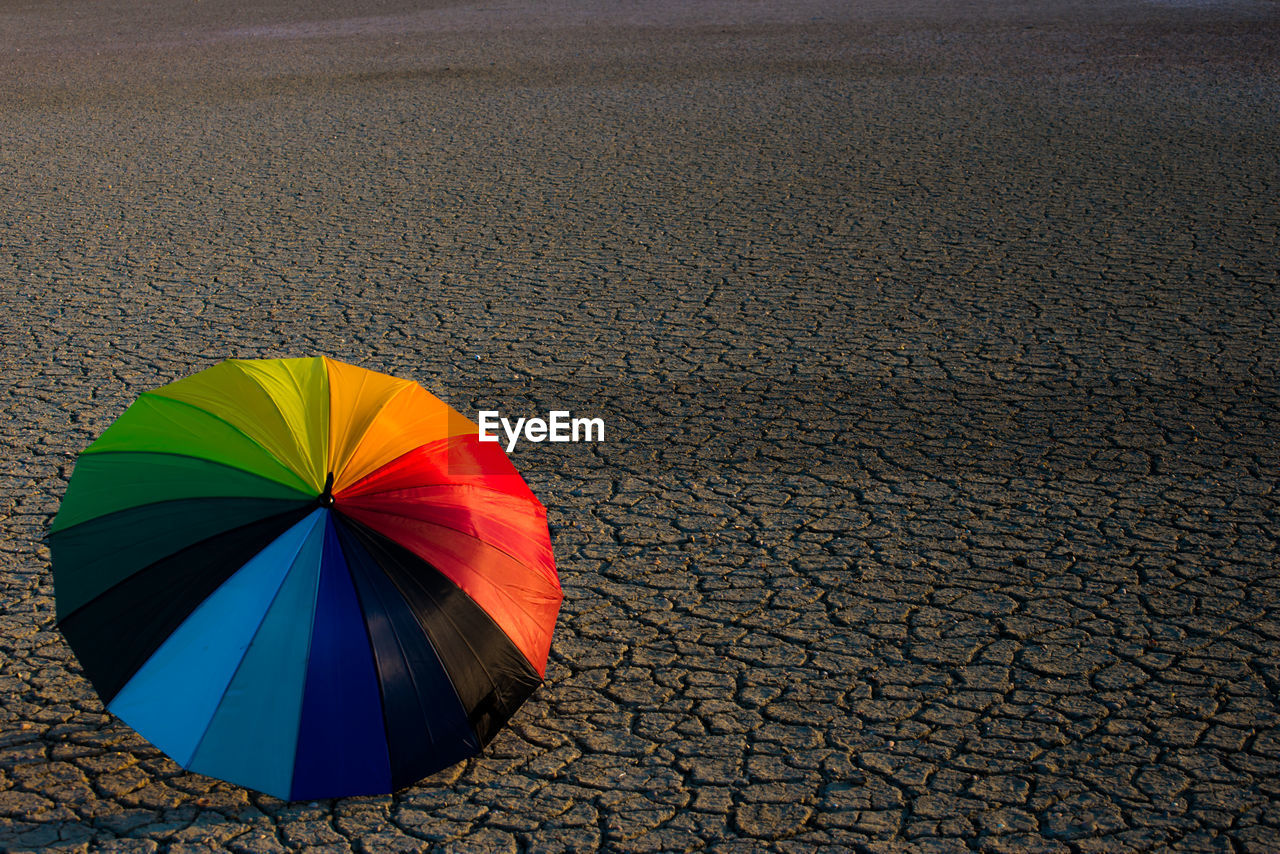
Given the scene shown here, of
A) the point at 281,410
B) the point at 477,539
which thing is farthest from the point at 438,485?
the point at 281,410

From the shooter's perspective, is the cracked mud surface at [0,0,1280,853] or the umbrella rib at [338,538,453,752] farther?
the cracked mud surface at [0,0,1280,853]

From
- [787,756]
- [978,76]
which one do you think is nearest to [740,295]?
[787,756]

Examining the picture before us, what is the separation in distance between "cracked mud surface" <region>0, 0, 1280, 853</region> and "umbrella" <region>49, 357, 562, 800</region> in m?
0.31

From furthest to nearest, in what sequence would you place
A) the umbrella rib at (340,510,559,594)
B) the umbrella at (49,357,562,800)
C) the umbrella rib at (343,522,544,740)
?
the umbrella rib at (340,510,559,594)
the umbrella rib at (343,522,544,740)
the umbrella at (49,357,562,800)

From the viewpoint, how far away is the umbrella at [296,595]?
9.62ft

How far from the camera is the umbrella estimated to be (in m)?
2.93

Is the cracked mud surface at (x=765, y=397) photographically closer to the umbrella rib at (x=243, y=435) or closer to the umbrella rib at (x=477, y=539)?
the umbrella rib at (x=477, y=539)

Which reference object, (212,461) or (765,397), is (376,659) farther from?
(765,397)

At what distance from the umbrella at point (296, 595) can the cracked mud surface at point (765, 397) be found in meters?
0.31

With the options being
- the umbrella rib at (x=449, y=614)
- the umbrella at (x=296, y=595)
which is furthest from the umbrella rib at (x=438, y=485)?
the umbrella rib at (x=449, y=614)

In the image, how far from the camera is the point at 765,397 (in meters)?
5.61

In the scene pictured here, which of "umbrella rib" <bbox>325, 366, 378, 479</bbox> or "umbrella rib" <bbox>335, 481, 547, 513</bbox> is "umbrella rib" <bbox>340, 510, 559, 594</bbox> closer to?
"umbrella rib" <bbox>335, 481, 547, 513</bbox>

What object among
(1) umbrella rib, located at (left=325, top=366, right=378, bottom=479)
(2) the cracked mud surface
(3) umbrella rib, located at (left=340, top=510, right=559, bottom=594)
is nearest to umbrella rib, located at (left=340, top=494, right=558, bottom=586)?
(3) umbrella rib, located at (left=340, top=510, right=559, bottom=594)

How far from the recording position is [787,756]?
336 cm
